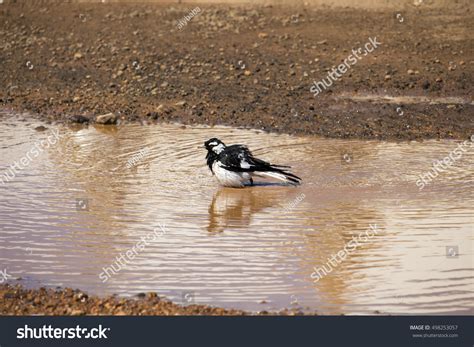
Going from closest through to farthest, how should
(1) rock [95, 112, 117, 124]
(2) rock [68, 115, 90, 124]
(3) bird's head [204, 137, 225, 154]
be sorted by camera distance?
(3) bird's head [204, 137, 225, 154] → (1) rock [95, 112, 117, 124] → (2) rock [68, 115, 90, 124]

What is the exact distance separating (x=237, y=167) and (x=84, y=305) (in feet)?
15.8

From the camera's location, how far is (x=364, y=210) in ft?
38.2

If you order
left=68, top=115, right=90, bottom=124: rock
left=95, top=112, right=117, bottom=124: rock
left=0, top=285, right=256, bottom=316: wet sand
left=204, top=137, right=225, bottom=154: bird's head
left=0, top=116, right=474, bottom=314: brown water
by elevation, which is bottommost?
left=0, top=285, right=256, bottom=316: wet sand

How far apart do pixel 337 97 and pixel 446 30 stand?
4.29m

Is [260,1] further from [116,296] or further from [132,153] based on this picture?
[116,296]

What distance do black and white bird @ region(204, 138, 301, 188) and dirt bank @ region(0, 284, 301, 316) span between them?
14.3 ft

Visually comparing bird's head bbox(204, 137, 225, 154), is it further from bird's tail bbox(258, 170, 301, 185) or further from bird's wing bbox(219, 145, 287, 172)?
bird's tail bbox(258, 170, 301, 185)

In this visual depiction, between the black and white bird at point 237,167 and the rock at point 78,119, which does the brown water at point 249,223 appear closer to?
the black and white bird at point 237,167

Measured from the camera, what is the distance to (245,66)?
770 inches

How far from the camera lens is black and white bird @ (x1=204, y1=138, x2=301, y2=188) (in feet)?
42.1

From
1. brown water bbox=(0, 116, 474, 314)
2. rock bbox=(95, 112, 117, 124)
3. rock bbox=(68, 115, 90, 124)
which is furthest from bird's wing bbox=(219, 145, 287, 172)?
rock bbox=(68, 115, 90, 124)

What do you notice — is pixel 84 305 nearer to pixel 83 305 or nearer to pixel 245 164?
pixel 83 305

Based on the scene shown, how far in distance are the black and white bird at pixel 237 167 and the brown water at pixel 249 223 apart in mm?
160

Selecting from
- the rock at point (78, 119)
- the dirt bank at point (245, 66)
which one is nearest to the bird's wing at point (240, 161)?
the dirt bank at point (245, 66)
